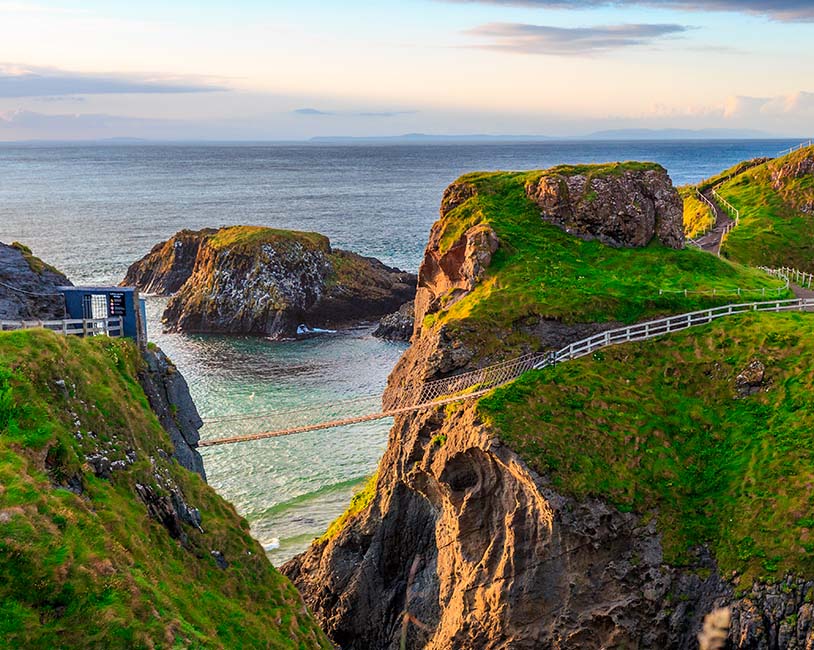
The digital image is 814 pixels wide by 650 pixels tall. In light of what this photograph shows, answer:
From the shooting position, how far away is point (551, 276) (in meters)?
46.9

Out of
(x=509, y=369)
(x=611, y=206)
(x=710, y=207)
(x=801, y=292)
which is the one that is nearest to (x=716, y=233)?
(x=710, y=207)

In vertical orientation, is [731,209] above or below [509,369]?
above

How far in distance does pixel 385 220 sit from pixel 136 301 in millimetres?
147508

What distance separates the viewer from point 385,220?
178875 millimetres

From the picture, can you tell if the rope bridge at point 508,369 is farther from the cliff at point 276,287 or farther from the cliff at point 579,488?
the cliff at point 276,287

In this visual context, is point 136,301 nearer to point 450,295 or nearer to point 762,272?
point 450,295

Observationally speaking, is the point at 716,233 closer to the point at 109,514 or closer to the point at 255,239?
the point at 255,239

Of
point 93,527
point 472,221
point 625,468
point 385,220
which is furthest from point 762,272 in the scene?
point 385,220

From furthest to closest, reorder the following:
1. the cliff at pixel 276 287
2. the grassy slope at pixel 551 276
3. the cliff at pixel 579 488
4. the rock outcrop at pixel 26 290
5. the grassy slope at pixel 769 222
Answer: the cliff at pixel 276 287 → the grassy slope at pixel 769 222 → the grassy slope at pixel 551 276 → the cliff at pixel 579 488 → the rock outcrop at pixel 26 290

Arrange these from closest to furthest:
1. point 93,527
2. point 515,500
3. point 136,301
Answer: point 93,527, point 136,301, point 515,500

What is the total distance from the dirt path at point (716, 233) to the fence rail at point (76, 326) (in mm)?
50270

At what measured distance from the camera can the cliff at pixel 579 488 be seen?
34.1m

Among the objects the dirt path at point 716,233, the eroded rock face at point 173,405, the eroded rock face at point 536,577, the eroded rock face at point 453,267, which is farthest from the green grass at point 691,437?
the dirt path at point 716,233

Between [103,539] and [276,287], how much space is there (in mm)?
73302
